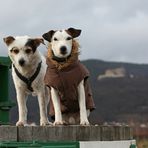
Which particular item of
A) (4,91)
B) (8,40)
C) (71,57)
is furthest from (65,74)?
(4,91)

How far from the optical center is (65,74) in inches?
325

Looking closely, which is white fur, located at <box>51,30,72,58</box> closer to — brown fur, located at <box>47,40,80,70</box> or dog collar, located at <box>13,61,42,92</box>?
brown fur, located at <box>47,40,80,70</box>

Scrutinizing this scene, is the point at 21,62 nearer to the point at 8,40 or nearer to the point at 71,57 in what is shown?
the point at 8,40

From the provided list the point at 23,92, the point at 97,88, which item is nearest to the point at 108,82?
the point at 97,88

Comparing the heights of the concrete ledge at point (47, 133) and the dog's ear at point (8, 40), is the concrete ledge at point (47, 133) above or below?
below

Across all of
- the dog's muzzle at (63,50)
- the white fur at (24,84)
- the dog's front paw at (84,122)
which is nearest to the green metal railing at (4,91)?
the white fur at (24,84)

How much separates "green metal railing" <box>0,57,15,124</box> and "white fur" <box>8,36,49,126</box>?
91cm

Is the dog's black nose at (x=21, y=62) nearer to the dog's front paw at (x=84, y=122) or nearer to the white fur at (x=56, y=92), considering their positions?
the white fur at (x=56, y=92)

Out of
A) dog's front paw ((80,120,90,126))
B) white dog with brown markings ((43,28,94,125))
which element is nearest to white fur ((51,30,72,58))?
white dog with brown markings ((43,28,94,125))

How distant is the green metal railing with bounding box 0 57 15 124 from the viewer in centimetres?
946

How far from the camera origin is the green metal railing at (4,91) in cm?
946

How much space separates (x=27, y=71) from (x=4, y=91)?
1585mm

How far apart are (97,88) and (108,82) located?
14.6 metres

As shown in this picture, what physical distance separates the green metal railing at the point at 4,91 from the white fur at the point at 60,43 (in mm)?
1321
